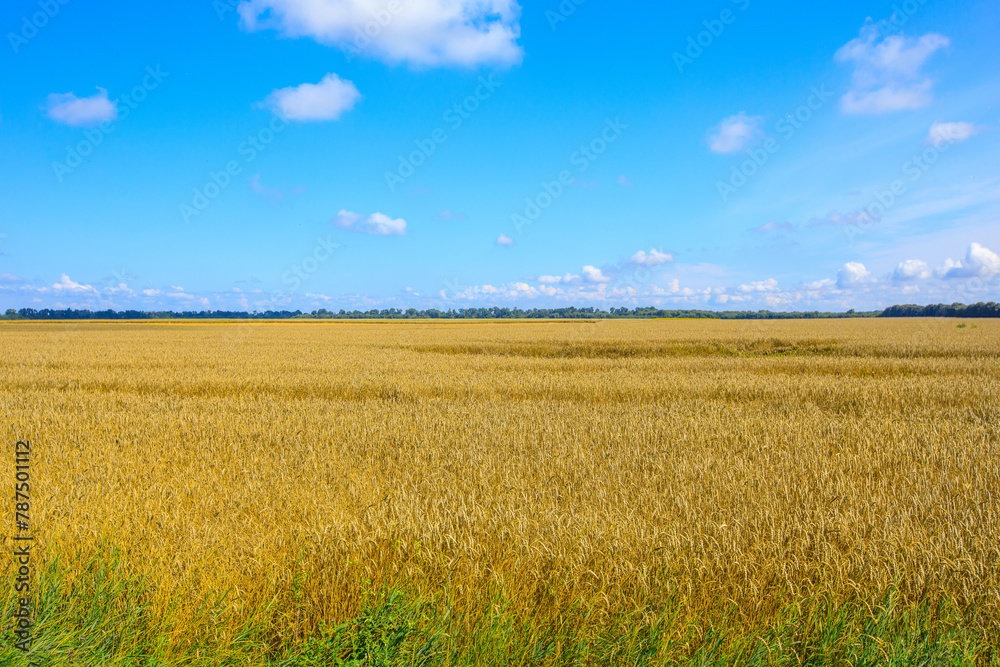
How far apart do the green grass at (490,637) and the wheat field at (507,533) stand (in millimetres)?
21

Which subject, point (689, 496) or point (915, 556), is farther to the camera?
point (689, 496)

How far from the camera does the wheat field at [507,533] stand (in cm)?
303

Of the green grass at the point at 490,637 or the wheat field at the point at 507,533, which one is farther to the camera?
the wheat field at the point at 507,533

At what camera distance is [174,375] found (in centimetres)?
1603

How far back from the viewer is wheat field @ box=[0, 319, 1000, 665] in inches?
119

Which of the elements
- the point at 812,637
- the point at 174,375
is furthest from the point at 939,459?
the point at 174,375

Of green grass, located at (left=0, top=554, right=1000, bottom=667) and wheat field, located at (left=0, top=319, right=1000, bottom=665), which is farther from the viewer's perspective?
wheat field, located at (left=0, top=319, right=1000, bottom=665)

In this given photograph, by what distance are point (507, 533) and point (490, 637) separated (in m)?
1.24

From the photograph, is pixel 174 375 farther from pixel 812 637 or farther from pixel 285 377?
pixel 812 637

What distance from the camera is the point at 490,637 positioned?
2920 millimetres

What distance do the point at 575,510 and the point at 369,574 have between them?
2.19 metres

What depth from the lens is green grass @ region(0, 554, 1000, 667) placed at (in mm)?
2803

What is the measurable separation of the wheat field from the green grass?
0.02 meters

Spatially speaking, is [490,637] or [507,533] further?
[507,533]
